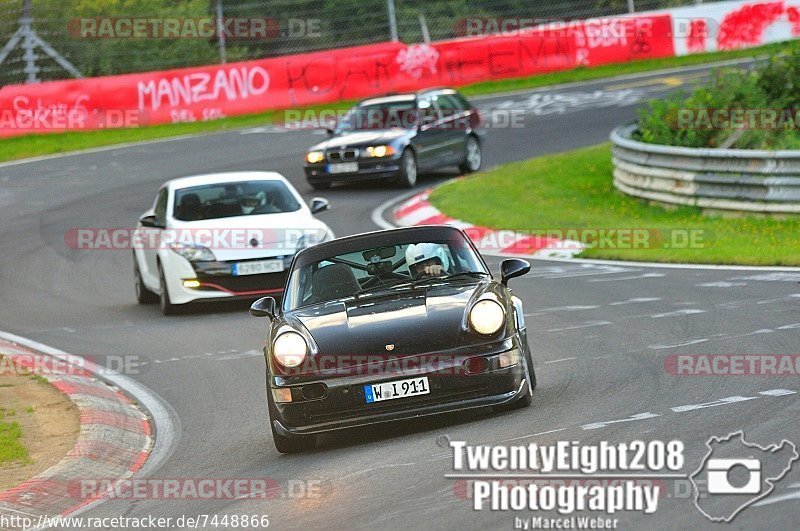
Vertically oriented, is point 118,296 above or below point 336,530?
below

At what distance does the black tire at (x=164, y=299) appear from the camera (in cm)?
1516

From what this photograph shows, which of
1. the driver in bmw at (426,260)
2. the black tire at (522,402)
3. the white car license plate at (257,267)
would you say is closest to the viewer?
the black tire at (522,402)

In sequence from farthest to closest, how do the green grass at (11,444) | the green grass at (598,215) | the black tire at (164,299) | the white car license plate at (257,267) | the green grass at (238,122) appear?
the green grass at (238,122) < the green grass at (598,215) < the black tire at (164,299) < the white car license plate at (257,267) < the green grass at (11,444)

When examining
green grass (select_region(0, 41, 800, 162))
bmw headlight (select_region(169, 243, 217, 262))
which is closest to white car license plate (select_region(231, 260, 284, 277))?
bmw headlight (select_region(169, 243, 217, 262))

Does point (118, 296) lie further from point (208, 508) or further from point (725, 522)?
point (725, 522)

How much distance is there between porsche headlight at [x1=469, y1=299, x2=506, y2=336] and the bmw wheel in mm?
15471

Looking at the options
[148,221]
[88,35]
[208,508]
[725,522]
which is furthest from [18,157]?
[725,522]

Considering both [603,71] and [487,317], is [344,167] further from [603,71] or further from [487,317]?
[487,317]

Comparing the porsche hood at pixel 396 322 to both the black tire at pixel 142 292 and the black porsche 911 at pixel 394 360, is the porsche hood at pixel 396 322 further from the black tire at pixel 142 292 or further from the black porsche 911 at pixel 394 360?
the black tire at pixel 142 292

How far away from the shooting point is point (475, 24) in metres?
35.6

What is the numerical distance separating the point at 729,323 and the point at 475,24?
82.2ft

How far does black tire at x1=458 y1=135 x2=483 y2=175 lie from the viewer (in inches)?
1016

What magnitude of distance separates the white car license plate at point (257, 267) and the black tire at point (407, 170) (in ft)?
30.7

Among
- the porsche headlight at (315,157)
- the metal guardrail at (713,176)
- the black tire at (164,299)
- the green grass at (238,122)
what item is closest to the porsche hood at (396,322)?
the black tire at (164,299)
